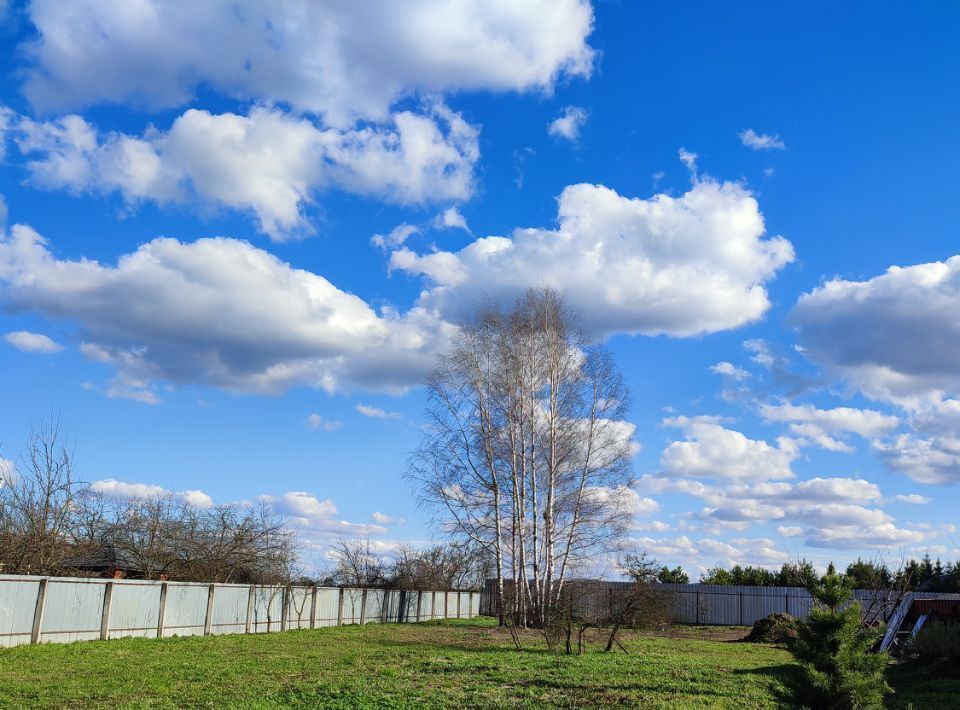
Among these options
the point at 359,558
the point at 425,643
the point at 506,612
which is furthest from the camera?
the point at 359,558

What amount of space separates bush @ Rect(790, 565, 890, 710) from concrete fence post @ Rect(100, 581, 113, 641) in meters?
15.3

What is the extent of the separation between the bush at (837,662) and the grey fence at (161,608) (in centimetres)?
1477

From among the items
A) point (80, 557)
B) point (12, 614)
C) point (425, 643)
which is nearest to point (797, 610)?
point (425, 643)

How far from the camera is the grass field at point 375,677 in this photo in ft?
36.0

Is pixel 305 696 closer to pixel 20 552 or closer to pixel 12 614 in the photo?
pixel 12 614

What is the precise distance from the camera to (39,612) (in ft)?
54.6

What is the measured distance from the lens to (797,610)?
40.2 metres

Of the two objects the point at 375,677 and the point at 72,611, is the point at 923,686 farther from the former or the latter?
the point at 72,611

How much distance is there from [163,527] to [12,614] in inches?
615

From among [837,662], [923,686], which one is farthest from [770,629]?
[837,662]

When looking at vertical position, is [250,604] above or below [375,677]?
above

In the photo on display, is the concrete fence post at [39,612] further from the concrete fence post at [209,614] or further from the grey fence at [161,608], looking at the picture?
the concrete fence post at [209,614]

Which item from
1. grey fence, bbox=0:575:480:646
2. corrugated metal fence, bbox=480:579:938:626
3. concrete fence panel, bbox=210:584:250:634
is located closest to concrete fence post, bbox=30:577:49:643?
grey fence, bbox=0:575:480:646

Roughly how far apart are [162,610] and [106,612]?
208 centimetres
